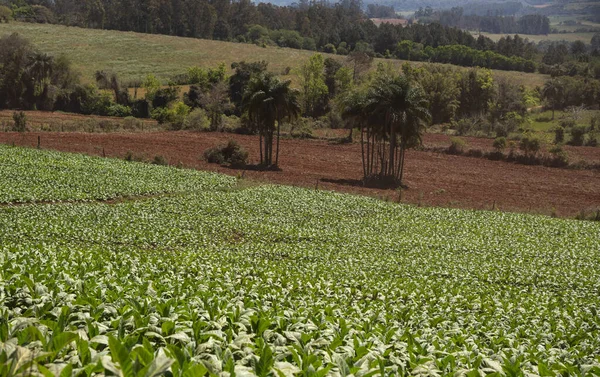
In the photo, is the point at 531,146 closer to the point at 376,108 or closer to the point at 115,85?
the point at 376,108

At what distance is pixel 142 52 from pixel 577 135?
9701 cm

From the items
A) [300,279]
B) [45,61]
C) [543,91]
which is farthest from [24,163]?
[543,91]

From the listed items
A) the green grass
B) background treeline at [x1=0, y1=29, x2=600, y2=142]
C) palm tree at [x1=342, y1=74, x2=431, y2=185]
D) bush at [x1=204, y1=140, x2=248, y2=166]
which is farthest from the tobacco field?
background treeline at [x1=0, y1=29, x2=600, y2=142]

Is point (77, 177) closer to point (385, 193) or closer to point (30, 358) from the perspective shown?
point (385, 193)

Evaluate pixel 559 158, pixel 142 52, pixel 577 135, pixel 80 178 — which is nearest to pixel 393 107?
pixel 80 178

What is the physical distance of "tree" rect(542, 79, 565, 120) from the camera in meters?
116

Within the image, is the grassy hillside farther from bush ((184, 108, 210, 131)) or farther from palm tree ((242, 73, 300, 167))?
palm tree ((242, 73, 300, 167))

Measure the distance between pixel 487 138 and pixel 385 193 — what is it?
45318 millimetres

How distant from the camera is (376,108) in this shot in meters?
45.2

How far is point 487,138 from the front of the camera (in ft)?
275

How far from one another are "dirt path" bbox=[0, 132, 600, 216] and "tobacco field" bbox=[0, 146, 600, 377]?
621cm

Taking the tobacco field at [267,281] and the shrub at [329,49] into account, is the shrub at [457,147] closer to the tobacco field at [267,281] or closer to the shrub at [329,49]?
the tobacco field at [267,281]

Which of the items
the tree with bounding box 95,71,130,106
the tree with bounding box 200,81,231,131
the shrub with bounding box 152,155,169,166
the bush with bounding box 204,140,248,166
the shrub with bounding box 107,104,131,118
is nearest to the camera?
the shrub with bounding box 152,155,169,166

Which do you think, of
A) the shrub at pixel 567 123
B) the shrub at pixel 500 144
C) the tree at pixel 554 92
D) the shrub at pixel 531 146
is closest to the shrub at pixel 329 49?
the tree at pixel 554 92
